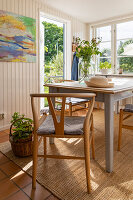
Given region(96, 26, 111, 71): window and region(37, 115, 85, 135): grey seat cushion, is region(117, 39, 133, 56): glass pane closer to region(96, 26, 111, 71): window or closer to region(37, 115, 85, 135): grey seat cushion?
region(96, 26, 111, 71): window

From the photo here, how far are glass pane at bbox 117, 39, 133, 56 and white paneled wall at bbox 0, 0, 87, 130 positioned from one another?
1.84 m

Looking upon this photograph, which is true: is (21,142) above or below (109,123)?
below

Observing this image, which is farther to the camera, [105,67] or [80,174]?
[105,67]

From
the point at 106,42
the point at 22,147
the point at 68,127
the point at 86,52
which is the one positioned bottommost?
the point at 22,147

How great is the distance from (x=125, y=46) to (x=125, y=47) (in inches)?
0.9

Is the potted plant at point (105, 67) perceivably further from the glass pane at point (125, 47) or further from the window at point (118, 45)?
the glass pane at point (125, 47)

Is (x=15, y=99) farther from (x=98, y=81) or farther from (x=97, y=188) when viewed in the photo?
(x=97, y=188)

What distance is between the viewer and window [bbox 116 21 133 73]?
157 inches

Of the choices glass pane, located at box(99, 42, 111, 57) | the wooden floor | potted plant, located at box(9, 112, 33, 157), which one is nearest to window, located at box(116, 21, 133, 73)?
glass pane, located at box(99, 42, 111, 57)

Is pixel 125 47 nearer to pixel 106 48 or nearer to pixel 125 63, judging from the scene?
pixel 125 63

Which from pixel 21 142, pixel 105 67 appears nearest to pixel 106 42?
pixel 105 67

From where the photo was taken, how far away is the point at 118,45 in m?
4.22

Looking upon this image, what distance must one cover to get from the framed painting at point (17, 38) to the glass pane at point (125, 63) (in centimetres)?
215

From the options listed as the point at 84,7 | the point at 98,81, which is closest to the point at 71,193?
the point at 98,81
